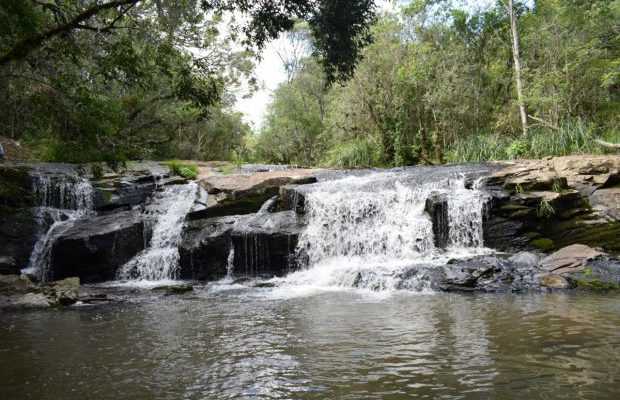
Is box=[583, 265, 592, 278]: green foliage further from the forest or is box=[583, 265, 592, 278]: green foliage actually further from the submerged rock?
the submerged rock

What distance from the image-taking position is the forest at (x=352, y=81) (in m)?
7.30

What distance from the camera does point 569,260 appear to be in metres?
9.72

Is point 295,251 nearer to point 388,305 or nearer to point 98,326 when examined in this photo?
point 388,305

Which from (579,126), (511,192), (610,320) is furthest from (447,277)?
(579,126)

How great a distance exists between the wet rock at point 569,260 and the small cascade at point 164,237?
32.4 ft

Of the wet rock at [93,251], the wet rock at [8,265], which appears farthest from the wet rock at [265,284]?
the wet rock at [8,265]

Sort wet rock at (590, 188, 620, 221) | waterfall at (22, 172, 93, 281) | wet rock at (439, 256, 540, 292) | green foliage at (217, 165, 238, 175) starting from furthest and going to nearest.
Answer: green foliage at (217, 165, 238, 175), waterfall at (22, 172, 93, 281), wet rock at (590, 188, 620, 221), wet rock at (439, 256, 540, 292)

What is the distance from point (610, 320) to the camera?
6.00m

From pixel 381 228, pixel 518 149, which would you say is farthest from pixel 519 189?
pixel 518 149

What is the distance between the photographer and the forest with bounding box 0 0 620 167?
730 cm

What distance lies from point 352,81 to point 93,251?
15.1m

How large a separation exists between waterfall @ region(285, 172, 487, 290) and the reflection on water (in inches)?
136

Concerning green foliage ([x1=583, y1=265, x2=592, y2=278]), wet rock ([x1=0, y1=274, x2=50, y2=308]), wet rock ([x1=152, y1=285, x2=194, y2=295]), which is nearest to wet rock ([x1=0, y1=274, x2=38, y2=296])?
wet rock ([x1=0, y1=274, x2=50, y2=308])

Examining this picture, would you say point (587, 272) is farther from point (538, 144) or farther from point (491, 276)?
point (538, 144)
